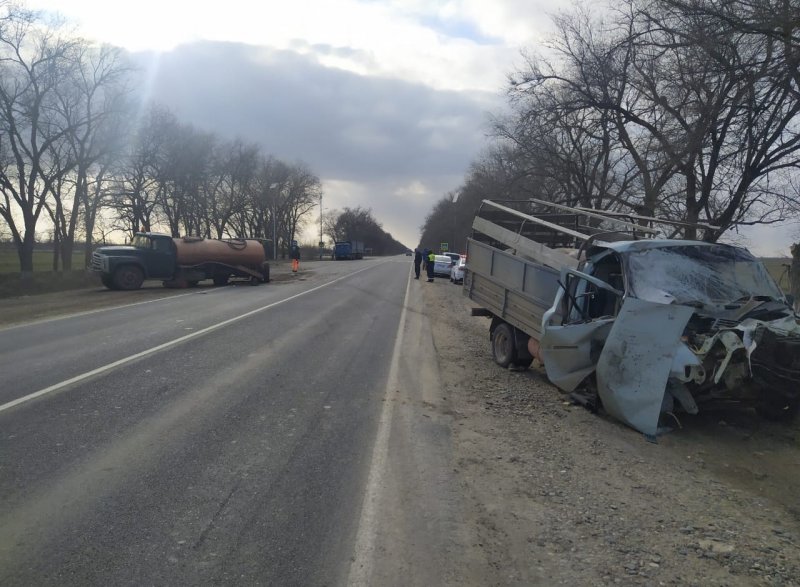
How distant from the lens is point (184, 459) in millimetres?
5078

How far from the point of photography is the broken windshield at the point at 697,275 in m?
6.75

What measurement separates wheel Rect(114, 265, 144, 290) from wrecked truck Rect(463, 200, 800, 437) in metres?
20.0

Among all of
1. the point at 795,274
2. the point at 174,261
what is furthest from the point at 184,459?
the point at 174,261

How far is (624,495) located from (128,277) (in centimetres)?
2409

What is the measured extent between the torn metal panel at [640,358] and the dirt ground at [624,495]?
279 mm

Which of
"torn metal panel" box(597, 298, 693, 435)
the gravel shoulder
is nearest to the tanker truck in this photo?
the gravel shoulder

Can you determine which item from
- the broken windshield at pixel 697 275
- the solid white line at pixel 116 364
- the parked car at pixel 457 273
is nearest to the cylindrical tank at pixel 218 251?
the parked car at pixel 457 273

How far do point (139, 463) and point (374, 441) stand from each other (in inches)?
83.0

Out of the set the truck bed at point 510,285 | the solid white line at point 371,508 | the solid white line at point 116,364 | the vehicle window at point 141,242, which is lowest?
the solid white line at point 371,508

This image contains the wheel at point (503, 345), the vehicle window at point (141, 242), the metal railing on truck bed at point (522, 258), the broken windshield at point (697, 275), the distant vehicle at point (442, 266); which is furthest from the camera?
the distant vehicle at point (442, 266)

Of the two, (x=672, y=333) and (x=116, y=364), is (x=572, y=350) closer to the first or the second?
(x=672, y=333)

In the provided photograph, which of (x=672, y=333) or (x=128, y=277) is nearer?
(x=672, y=333)

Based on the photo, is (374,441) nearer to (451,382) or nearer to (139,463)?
(139,463)

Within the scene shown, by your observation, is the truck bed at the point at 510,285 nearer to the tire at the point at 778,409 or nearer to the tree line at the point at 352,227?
the tire at the point at 778,409
